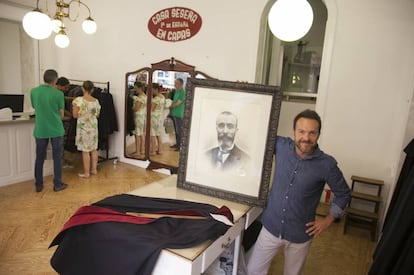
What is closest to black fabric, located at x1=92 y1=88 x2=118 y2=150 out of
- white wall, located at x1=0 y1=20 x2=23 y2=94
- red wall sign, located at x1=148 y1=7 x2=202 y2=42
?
red wall sign, located at x1=148 y1=7 x2=202 y2=42

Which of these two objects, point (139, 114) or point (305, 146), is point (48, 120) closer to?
point (139, 114)

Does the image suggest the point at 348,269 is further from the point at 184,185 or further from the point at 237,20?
the point at 237,20

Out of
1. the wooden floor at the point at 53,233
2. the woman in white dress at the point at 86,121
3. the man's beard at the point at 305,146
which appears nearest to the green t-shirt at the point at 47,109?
the woman in white dress at the point at 86,121

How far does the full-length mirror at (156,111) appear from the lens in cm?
444

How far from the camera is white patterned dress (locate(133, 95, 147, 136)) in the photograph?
483 centimetres

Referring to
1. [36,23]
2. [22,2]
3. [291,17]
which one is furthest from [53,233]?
[22,2]

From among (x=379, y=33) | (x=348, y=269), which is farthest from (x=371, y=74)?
(x=348, y=269)

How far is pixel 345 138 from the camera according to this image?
11.5 ft

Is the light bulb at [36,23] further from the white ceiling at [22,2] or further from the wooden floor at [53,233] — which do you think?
the white ceiling at [22,2]

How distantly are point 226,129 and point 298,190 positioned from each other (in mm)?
529

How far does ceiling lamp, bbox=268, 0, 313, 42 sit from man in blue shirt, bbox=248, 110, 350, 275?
2.16 ft

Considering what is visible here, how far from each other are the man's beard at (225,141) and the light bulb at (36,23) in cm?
182

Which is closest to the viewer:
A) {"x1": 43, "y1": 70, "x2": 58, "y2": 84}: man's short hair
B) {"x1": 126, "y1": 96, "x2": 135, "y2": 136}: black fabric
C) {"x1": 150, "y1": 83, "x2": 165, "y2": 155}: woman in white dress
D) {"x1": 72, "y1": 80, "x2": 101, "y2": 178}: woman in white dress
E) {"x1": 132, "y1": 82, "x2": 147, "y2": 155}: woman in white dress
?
{"x1": 43, "y1": 70, "x2": 58, "y2": 84}: man's short hair

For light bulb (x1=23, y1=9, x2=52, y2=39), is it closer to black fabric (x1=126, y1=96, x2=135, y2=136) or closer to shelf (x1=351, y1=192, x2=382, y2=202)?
black fabric (x1=126, y1=96, x2=135, y2=136)
